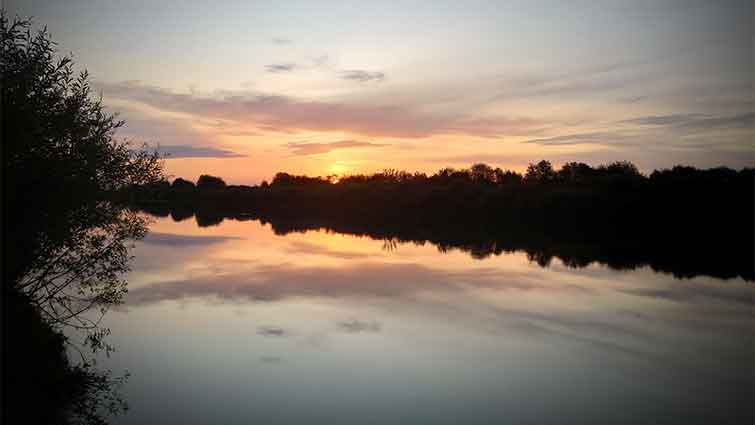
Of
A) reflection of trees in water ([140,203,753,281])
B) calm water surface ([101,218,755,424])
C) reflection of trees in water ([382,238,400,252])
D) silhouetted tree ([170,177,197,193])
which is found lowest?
calm water surface ([101,218,755,424])

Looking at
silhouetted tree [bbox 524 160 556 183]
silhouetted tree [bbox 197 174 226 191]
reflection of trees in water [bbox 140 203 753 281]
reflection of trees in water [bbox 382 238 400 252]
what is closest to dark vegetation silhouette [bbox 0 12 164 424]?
reflection of trees in water [bbox 140 203 753 281]

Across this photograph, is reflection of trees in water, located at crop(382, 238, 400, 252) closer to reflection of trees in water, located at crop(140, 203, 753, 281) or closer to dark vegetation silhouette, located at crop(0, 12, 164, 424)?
reflection of trees in water, located at crop(140, 203, 753, 281)

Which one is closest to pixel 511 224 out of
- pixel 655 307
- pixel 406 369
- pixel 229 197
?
pixel 655 307

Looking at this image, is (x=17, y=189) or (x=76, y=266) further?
(x=76, y=266)

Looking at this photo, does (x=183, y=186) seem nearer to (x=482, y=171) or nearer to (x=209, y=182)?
(x=209, y=182)

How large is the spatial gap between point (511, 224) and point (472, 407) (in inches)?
1401

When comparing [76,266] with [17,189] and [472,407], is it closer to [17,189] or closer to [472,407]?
[17,189]

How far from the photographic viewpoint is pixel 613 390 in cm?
976

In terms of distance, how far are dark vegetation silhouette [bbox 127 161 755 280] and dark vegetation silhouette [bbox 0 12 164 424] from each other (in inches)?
77.9

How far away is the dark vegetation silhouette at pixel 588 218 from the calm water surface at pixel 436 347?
385 cm

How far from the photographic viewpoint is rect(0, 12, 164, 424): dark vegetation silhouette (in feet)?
29.1

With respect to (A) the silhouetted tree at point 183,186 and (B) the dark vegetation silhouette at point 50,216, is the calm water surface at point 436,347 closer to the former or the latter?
(B) the dark vegetation silhouette at point 50,216

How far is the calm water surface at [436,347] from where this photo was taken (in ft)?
29.5

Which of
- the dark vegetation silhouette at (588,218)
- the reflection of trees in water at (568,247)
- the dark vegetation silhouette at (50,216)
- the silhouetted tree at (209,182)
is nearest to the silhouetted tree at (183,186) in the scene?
the silhouetted tree at (209,182)
